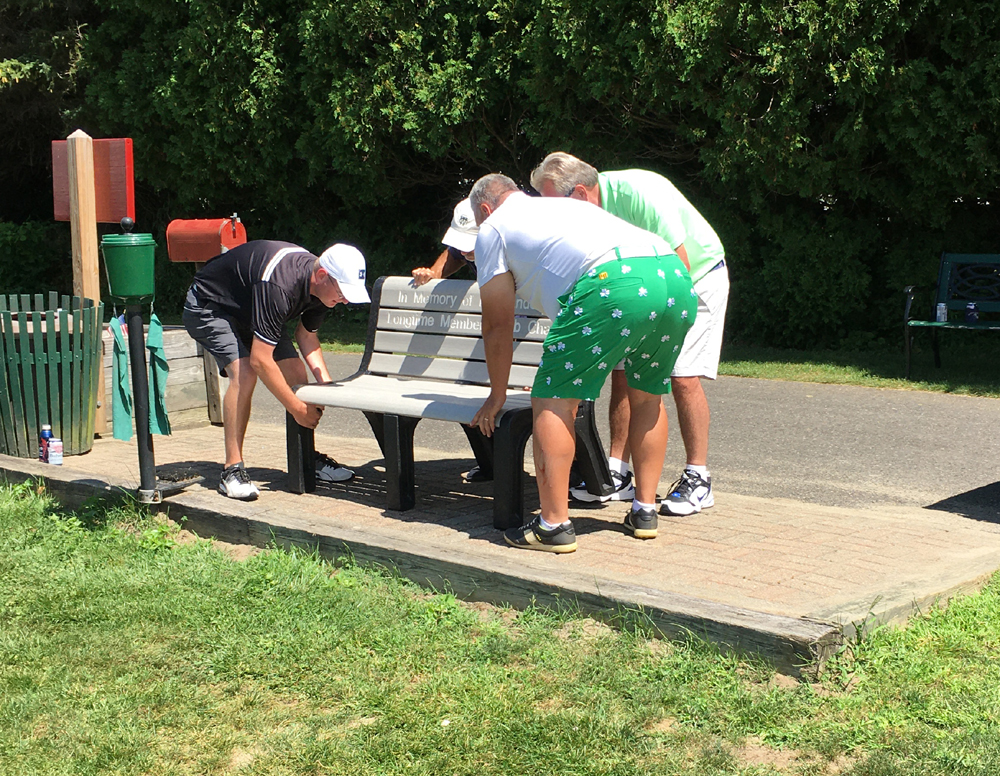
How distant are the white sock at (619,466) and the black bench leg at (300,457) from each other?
4.90 feet

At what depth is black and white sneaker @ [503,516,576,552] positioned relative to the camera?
4.50 meters

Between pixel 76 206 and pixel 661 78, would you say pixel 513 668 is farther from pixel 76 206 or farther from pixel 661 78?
pixel 661 78

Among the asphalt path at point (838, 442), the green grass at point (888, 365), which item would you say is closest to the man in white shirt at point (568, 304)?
the asphalt path at point (838, 442)

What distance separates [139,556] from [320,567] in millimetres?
892

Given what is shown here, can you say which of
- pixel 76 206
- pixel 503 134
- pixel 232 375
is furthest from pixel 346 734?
pixel 503 134

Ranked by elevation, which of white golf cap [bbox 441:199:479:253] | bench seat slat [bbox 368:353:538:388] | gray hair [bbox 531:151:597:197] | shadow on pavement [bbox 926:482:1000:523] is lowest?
shadow on pavement [bbox 926:482:1000:523]

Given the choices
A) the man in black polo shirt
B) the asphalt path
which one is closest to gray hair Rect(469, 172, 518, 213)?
the man in black polo shirt

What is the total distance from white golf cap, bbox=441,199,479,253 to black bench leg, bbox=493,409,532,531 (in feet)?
3.98

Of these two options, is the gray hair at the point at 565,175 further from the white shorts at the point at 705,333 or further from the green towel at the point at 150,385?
the green towel at the point at 150,385

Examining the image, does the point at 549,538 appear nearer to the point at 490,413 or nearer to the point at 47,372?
the point at 490,413

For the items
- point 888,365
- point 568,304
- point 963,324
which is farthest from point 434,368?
point 888,365

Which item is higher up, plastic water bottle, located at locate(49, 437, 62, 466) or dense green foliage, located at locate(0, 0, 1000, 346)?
dense green foliage, located at locate(0, 0, 1000, 346)

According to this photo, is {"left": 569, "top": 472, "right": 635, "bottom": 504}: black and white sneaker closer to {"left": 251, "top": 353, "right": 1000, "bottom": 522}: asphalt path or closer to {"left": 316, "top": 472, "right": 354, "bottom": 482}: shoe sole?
{"left": 251, "top": 353, "right": 1000, "bottom": 522}: asphalt path

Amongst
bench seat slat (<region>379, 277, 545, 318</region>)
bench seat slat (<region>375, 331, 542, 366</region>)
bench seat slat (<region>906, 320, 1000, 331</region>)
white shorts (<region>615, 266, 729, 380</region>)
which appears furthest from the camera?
bench seat slat (<region>906, 320, 1000, 331</region>)
